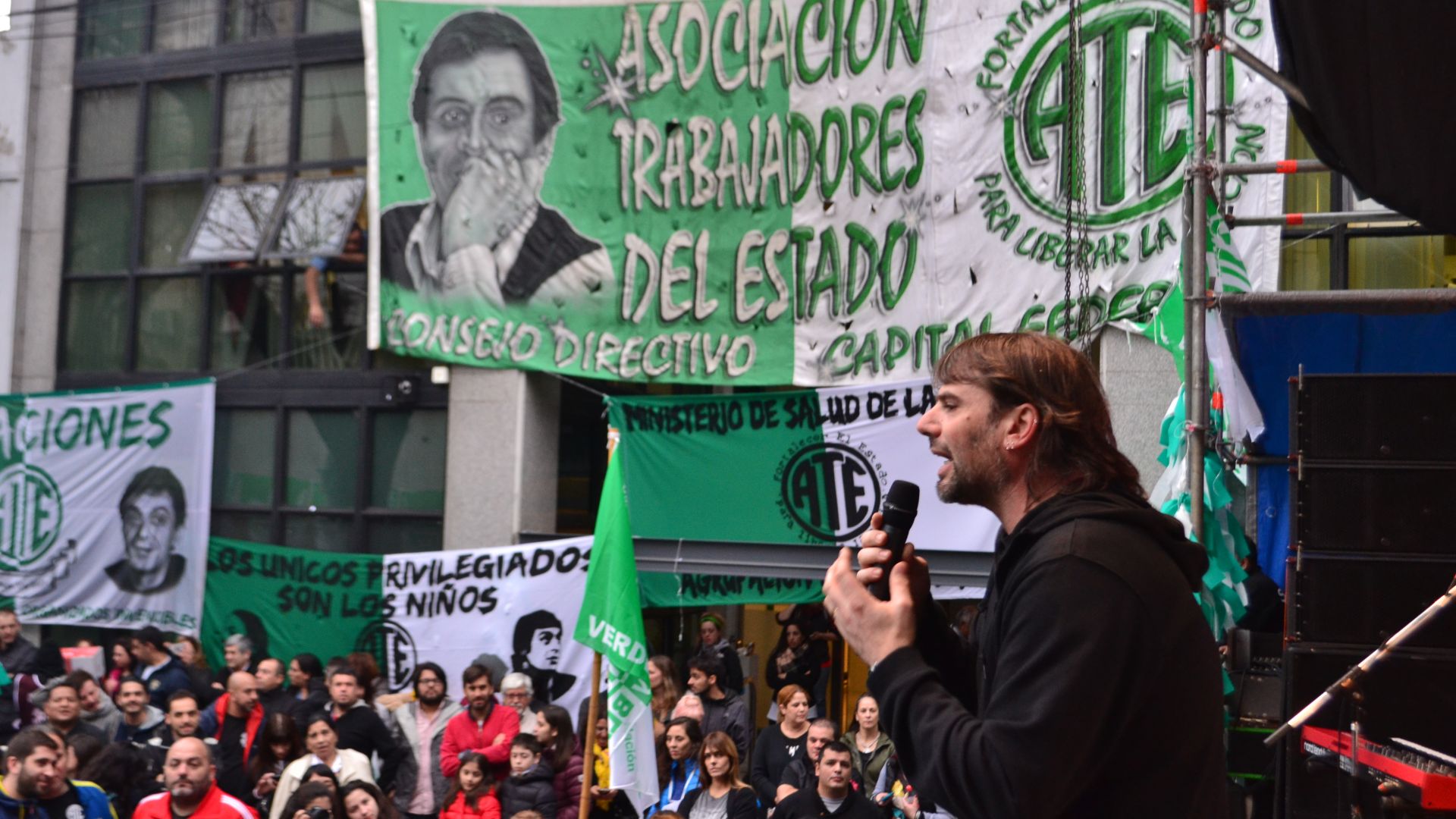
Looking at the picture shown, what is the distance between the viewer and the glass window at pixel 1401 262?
1022 centimetres

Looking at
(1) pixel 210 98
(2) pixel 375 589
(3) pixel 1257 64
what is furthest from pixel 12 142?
(3) pixel 1257 64

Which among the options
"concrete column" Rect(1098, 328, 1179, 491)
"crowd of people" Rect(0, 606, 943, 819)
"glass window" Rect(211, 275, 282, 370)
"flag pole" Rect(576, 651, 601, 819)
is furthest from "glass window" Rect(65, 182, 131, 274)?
"concrete column" Rect(1098, 328, 1179, 491)

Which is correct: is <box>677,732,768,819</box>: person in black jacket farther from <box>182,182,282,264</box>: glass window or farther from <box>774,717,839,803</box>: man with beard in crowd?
<box>182,182,282,264</box>: glass window

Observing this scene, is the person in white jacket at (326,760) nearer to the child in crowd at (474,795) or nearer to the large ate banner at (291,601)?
the child in crowd at (474,795)

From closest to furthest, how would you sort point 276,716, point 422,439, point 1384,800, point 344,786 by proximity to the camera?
point 1384,800 → point 344,786 → point 276,716 → point 422,439

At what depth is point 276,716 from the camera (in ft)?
33.2

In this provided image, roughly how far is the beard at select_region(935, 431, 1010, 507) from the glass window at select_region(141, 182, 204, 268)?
614 inches

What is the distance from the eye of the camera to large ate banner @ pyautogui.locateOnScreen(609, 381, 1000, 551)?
11.5m

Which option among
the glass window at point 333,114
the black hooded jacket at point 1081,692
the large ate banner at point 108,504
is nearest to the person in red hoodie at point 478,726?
the large ate banner at point 108,504

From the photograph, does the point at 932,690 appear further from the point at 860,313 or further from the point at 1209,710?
the point at 860,313

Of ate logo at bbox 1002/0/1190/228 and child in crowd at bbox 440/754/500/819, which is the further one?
ate logo at bbox 1002/0/1190/228

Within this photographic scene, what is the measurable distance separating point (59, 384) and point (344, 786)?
10.5 metres

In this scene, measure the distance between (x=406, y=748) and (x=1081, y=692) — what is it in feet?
31.9

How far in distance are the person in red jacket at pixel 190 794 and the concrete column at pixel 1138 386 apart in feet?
21.7
